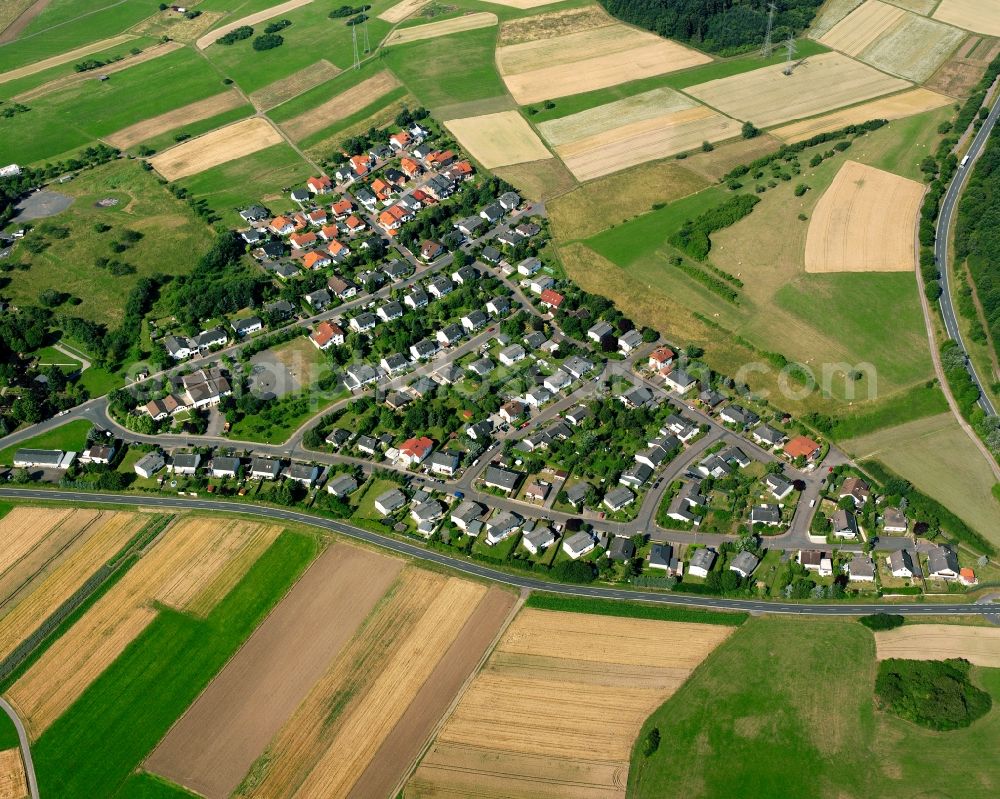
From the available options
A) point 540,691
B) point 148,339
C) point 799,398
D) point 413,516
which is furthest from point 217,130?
point 540,691

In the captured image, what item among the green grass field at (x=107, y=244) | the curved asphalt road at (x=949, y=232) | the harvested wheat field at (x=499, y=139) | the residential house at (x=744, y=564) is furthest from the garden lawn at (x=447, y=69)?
the residential house at (x=744, y=564)

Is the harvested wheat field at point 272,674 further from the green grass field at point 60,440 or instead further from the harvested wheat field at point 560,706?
the green grass field at point 60,440

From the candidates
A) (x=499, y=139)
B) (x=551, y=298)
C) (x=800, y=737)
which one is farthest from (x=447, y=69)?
(x=800, y=737)

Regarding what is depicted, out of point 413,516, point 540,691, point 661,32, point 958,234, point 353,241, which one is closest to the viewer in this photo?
point 540,691

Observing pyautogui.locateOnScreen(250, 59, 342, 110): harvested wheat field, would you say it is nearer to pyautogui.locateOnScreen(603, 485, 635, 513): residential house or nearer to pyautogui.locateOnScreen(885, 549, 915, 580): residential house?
pyautogui.locateOnScreen(603, 485, 635, 513): residential house

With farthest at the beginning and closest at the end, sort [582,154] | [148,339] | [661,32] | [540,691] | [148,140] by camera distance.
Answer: [661,32] < [148,140] < [582,154] < [148,339] < [540,691]

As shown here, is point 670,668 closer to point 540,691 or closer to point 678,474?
point 540,691

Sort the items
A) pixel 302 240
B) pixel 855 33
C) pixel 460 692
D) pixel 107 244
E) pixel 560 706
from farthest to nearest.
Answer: pixel 855 33 → pixel 107 244 → pixel 302 240 → pixel 460 692 → pixel 560 706

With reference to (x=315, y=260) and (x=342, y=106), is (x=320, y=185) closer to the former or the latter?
(x=315, y=260)
